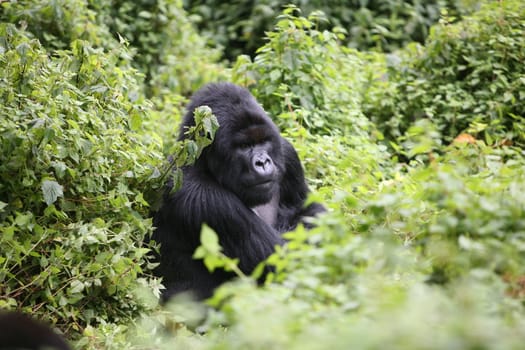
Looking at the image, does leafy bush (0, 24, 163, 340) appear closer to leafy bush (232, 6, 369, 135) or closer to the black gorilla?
the black gorilla

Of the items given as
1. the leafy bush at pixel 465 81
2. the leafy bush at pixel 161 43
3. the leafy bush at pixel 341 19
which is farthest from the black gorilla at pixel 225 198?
the leafy bush at pixel 341 19

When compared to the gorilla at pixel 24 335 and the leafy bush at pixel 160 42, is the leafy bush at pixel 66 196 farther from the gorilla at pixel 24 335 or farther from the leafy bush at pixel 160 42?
the leafy bush at pixel 160 42

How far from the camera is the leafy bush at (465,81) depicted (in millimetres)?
5906

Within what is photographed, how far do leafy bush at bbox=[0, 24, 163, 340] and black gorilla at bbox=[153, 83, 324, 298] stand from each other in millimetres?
193

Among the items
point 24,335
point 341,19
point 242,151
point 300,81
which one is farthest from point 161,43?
point 24,335

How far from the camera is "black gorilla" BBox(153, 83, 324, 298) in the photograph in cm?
405

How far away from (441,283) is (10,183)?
2220 mm

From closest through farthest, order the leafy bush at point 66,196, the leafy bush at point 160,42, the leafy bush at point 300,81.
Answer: the leafy bush at point 66,196
the leafy bush at point 300,81
the leafy bush at point 160,42

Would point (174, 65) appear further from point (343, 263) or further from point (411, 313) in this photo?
point (411, 313)

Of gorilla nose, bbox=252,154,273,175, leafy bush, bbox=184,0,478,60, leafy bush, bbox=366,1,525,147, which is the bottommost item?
leafy bush, bbox=184,0,478,60

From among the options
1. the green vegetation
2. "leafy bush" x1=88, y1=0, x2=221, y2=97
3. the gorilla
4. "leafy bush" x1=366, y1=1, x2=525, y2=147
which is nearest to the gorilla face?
the green vegetation

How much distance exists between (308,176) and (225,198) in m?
1.21

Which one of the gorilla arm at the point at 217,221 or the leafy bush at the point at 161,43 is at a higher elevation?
the gorilla arm at the point at 217,221

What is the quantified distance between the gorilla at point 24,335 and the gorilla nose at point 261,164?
6.27ft
